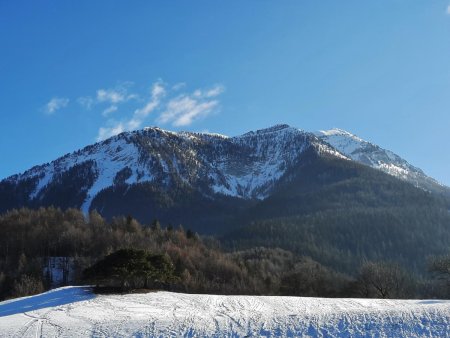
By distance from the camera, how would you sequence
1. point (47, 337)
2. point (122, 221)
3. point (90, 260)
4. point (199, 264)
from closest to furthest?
1. point (47, 337)
2. point (90, 260)
3. point (199, 264)
4. point (122, 221)

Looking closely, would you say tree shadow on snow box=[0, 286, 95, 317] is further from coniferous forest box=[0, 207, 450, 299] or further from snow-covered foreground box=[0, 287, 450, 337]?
coniferous forest box=[0, 207, 450, 299]

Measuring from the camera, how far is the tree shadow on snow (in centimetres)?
4594

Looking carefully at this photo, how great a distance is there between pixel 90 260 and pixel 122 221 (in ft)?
129

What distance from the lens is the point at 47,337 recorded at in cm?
3725

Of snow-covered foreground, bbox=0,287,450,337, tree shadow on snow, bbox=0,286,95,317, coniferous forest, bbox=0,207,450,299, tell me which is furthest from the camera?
coniferous forest, bbox=0,207,450,299

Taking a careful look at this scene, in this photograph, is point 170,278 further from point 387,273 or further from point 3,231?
point 3,231

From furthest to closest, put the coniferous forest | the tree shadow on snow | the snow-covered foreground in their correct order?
the coniferous forest, the tree shadow on snow, the snow-covered foreground

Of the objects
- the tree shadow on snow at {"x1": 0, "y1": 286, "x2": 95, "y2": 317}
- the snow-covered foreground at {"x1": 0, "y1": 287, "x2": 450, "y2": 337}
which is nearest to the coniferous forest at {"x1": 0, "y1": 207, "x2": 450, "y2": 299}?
the snow-covered foreground at {"x1": 0, "y1": 287, "x2": 450, "y2": 337}

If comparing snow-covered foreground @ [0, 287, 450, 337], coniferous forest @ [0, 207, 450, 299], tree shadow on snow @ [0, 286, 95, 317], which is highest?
coniferous forest @ [0, 207, 450, 299]

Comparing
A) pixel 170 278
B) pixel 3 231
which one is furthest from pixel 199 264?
pixel 170 278

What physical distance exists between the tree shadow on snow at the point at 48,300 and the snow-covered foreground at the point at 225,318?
5.0 inches

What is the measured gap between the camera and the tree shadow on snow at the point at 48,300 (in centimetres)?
4594

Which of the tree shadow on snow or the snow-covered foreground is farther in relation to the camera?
the tree shadow on snow

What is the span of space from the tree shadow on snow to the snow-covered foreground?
127mm
